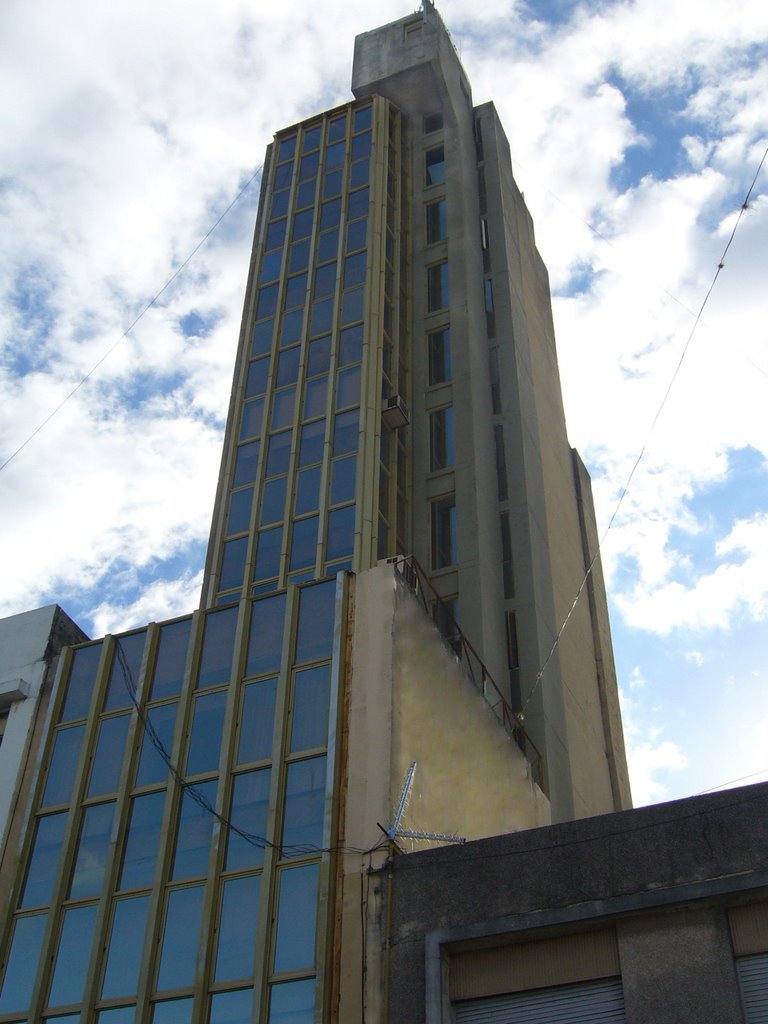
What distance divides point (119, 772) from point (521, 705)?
1655cm

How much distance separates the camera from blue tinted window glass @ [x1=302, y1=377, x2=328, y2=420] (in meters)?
38.6

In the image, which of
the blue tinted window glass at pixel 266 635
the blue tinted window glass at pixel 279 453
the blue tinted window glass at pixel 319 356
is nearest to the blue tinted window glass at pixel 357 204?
the blue tinted window glass at pixel 319 356

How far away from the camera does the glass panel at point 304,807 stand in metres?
17.6

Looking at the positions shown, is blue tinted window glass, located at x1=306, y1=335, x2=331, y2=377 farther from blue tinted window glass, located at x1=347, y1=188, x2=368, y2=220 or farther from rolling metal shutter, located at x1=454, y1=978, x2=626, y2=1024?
rolling metal shutter, located at x1=454, y1=978, x2=626, y2=1024

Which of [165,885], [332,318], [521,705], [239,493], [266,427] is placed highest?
[332,318]

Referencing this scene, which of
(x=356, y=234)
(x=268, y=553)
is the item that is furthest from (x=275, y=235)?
(x=268, y=553)

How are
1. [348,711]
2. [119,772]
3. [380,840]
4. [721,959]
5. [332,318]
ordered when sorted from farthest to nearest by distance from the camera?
[332,318]
[119,772]
[348,711]
[380,840]
[721,959]

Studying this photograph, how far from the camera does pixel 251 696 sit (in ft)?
64.9

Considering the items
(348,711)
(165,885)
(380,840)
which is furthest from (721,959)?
(165,885)

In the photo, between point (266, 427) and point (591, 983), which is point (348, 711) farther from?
point (266, 427)

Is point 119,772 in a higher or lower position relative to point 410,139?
lower

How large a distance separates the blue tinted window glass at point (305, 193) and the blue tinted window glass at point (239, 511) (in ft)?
44.4

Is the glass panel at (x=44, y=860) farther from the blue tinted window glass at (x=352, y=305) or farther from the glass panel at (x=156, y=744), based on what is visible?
the blue tinted window glass at (x=352, y=305)

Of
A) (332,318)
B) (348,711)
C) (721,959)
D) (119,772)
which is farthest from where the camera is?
(332,318)
